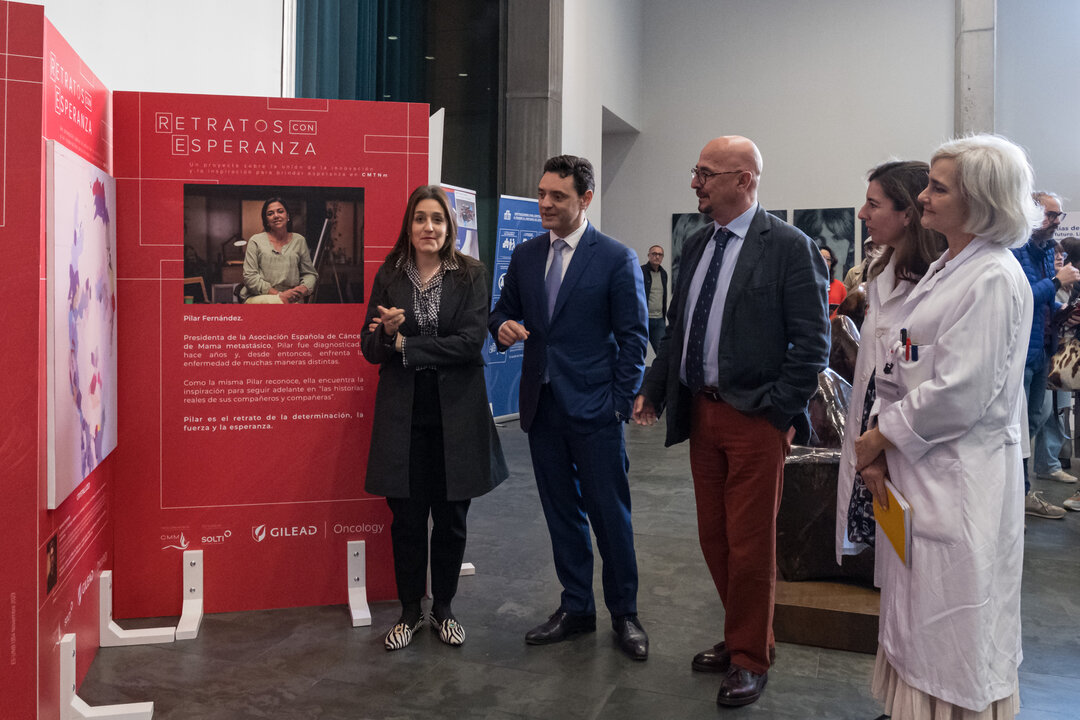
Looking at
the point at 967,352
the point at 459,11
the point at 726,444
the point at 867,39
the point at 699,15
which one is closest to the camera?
the point at 967,352

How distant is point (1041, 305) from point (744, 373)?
3.62 metres

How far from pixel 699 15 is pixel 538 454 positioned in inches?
407

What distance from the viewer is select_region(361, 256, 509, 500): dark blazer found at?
317 centimetres

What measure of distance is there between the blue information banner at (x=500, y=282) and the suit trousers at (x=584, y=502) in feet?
14.9

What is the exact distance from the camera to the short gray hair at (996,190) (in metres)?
1.96

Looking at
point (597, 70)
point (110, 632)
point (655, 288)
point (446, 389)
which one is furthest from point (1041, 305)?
point (597, 70)

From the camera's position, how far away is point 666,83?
40.5 ft

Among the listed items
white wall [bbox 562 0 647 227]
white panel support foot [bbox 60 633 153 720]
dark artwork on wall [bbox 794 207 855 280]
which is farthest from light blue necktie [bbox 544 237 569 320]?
dark artwork on wall [bbox 794 207 855 280]

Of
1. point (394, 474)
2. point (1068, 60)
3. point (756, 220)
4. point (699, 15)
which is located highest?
point (699, 15)

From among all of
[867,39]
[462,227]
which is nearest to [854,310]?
[462,227]

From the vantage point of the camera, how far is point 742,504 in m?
2.77

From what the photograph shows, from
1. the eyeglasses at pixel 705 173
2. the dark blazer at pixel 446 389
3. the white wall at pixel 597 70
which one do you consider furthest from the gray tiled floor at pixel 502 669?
the white wall at pixel 597 70

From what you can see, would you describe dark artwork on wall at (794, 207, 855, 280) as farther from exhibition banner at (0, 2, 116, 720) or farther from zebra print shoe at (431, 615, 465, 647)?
exhibition banner at (0, 2, 116, 720)

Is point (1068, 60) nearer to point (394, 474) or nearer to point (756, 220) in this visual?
point (756, 220)
